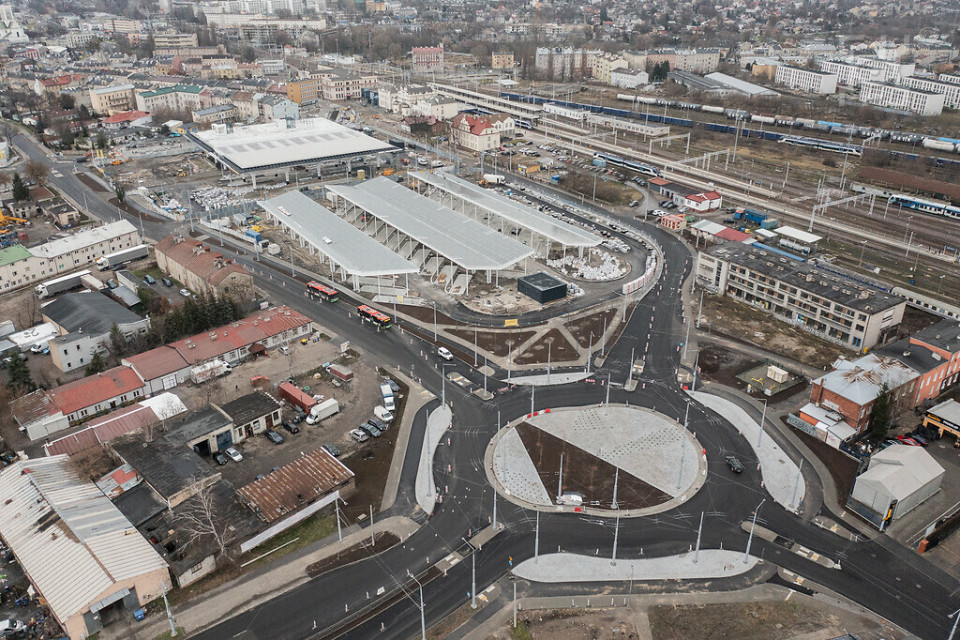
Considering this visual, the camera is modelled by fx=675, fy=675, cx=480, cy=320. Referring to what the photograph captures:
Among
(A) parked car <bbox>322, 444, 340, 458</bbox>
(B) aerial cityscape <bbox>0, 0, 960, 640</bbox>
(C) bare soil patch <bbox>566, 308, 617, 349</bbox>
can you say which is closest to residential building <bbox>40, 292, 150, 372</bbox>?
(B) aerial cityscape <bbox>0, 0, 960, 640</bbox>

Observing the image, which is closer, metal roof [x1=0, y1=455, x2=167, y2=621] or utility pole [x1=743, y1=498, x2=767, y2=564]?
metal roof [x1=0, y1=455, x2=167, y2=621]

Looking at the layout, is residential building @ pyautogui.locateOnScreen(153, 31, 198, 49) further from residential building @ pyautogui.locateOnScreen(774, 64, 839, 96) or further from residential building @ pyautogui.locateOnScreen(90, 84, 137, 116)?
residential building @ pyautogui.locateOnScreen(774, 64, 839, 96)

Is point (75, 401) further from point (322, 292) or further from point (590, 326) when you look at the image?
point (590, 326)

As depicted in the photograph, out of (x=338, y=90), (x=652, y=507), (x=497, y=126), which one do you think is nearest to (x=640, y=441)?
(x=652, y=507)

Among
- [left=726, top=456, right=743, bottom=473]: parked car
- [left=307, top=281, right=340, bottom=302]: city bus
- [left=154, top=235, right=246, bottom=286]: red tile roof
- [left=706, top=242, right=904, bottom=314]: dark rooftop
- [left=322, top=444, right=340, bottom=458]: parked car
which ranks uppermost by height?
[left=706, top=242, right=904, bottom=314]: dark rooftop

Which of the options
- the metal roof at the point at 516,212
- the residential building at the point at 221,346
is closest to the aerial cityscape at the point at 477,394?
the residential building at the point at 221,346

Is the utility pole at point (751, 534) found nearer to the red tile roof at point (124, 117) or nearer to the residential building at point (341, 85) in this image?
the red tile roof at point (124, 117)

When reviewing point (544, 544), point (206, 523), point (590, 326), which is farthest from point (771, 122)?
point (206, 523)

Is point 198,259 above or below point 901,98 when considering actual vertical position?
below
